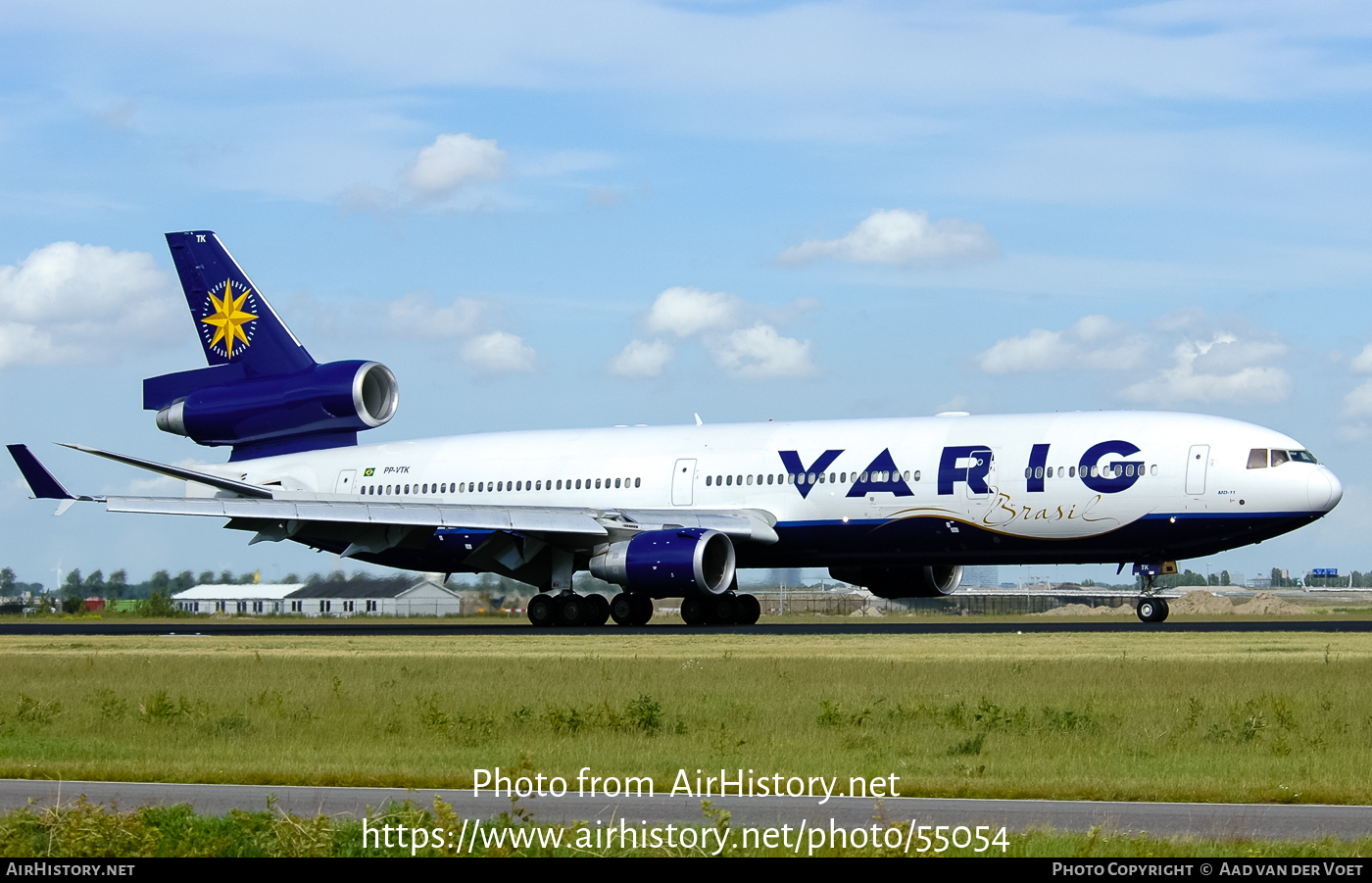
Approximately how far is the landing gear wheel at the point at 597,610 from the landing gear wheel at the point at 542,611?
94cm

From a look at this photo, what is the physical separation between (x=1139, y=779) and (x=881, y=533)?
82.5 feet

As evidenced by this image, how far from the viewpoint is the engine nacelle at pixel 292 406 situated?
47750 mm

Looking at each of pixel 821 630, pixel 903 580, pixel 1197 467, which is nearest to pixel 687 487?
pixel 821 630

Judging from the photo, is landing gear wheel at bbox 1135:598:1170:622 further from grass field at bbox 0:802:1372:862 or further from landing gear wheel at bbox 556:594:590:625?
grass field at bbox 0:802:1372:862

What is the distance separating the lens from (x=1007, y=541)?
3794cm

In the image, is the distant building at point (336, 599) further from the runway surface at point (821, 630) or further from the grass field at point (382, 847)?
the grass field at point (382, 847)

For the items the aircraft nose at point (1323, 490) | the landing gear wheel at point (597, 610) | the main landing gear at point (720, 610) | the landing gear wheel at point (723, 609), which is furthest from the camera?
the landing gear wheel at point (723, 609)

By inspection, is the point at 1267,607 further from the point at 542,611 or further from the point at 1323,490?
the point at 542,611

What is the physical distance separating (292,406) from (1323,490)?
2840cm

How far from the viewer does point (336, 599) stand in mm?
62438

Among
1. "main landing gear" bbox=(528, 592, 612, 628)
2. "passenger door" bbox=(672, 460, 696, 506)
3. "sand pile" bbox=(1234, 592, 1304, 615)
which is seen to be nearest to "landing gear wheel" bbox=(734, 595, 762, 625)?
"main landing gear" bbox=(528, 592, 612, 628)

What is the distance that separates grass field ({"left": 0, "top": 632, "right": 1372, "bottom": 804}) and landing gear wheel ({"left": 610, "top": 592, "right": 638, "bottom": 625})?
1068 cm

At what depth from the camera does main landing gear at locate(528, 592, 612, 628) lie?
42.1 meters

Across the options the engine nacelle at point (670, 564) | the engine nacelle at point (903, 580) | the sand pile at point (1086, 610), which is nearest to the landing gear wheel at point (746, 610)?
the engine nacelle at point (903, 580)
